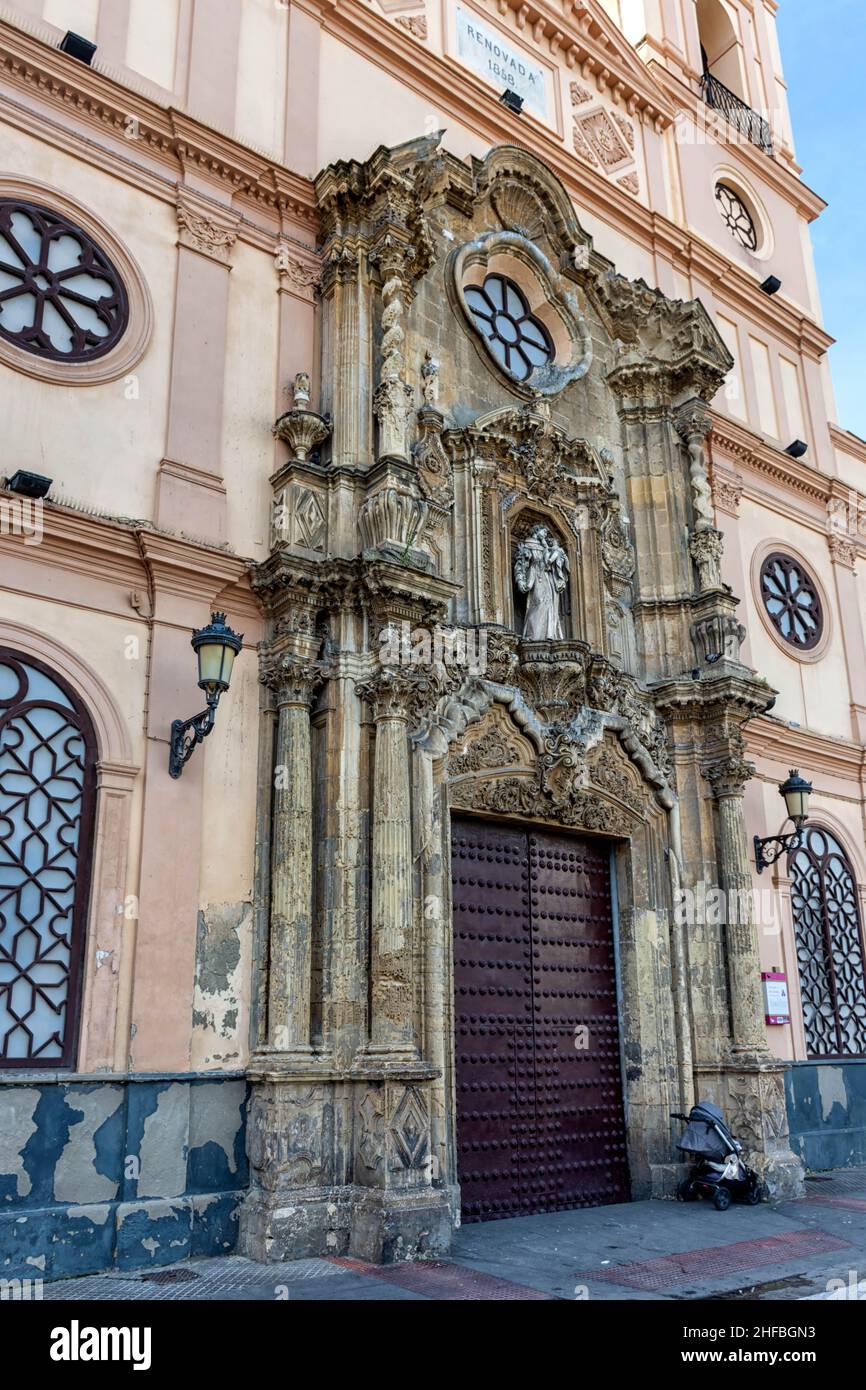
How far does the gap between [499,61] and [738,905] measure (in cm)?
1068

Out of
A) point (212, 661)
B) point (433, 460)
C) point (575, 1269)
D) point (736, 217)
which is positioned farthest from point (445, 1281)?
point (736, 217)

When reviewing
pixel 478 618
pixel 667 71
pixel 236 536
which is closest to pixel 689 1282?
pixel 478 618

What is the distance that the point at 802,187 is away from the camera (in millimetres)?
18875

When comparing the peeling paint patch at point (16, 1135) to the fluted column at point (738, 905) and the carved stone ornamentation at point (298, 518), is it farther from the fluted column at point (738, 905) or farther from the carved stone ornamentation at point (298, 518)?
the fluted column at point (738, 905)

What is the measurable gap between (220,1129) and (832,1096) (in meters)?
8.09

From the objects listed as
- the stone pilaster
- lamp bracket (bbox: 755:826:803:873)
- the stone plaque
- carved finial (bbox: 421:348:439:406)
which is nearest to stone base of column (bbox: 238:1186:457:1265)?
the stone pilaster

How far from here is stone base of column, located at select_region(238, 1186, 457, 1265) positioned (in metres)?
8.16

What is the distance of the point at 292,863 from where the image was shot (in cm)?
916

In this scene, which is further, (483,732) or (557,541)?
(557,541)

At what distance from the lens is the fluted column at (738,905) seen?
1180cm

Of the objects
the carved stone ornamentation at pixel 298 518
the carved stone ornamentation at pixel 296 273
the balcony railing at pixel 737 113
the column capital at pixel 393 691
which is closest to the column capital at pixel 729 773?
the column capital at pixel 393 691

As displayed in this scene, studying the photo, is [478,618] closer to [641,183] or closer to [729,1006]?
[729,1006]

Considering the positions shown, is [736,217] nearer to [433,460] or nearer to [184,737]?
[433,460]

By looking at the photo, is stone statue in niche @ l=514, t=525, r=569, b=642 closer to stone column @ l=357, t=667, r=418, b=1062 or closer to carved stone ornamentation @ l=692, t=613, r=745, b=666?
carved stone ornamentation @ l=692, t=613, r=745, b=666
